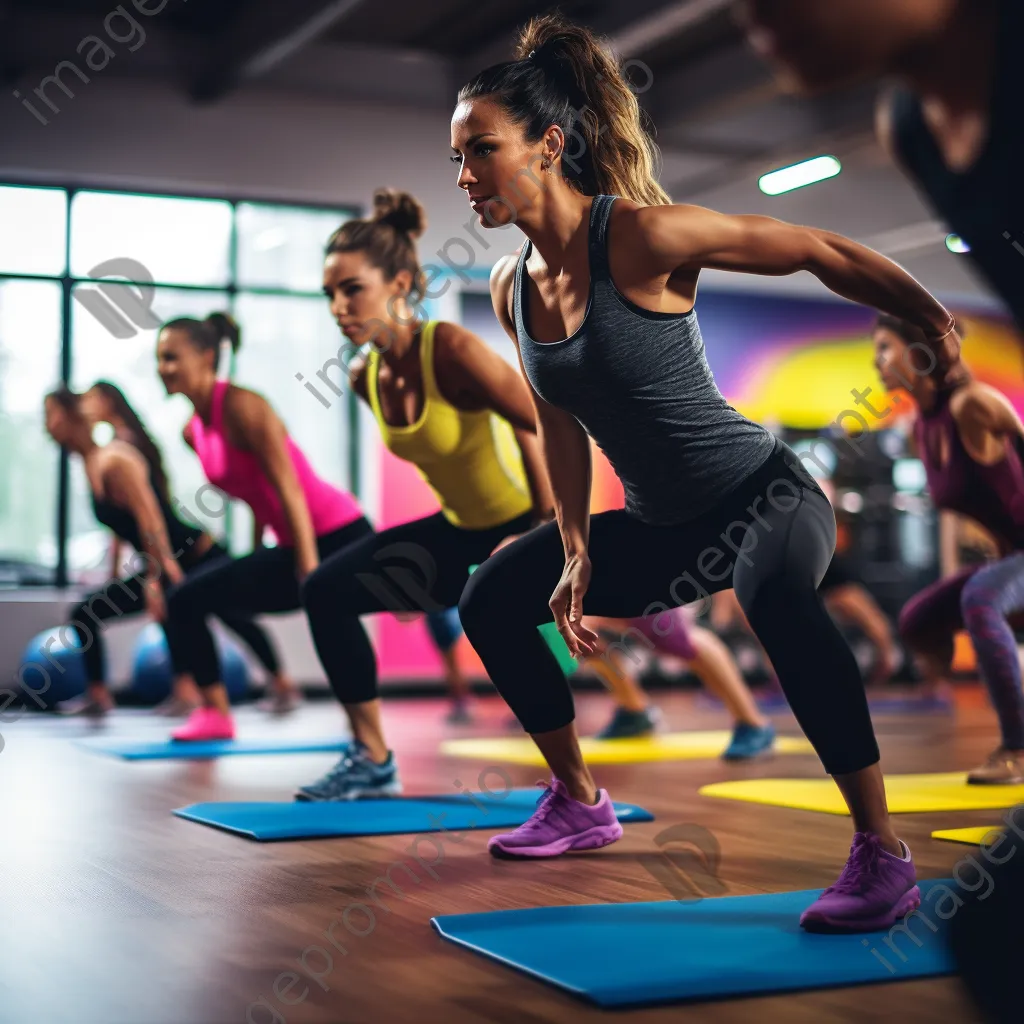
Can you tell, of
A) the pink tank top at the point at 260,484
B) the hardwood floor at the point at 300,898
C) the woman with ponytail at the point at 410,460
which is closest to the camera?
the hardwood floor at the point at 300,898

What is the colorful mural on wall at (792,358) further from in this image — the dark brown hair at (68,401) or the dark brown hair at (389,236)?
the dark brown hair at (389,236)

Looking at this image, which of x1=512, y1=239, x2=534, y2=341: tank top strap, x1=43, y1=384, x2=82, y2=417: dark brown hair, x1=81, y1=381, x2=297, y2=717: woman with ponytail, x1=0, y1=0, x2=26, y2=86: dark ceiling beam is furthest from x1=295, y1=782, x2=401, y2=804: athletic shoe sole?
x1=0, y1=0, x2=26, y2=86: dark ceiling beam

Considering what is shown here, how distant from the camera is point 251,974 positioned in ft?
4.94

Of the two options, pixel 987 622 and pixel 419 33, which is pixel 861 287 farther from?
pixel 419 33

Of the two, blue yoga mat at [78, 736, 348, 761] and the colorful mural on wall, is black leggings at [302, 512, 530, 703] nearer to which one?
blue yoga mat at [78, 736, 348, 761]

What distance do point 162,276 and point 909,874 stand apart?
6631 mm

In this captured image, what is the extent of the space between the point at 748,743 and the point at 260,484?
1.63 metres

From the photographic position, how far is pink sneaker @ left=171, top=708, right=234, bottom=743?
4562mm

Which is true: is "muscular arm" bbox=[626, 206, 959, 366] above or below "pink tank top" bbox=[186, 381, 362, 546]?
above

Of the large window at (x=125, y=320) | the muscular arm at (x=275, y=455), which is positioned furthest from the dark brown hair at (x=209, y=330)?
the large window at (x=125, y=320)

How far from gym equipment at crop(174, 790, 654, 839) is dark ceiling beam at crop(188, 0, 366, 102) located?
183 inches

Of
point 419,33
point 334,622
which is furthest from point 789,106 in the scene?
point 334,622

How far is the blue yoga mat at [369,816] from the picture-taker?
253 cm

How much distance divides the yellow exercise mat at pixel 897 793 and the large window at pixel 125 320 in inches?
186
